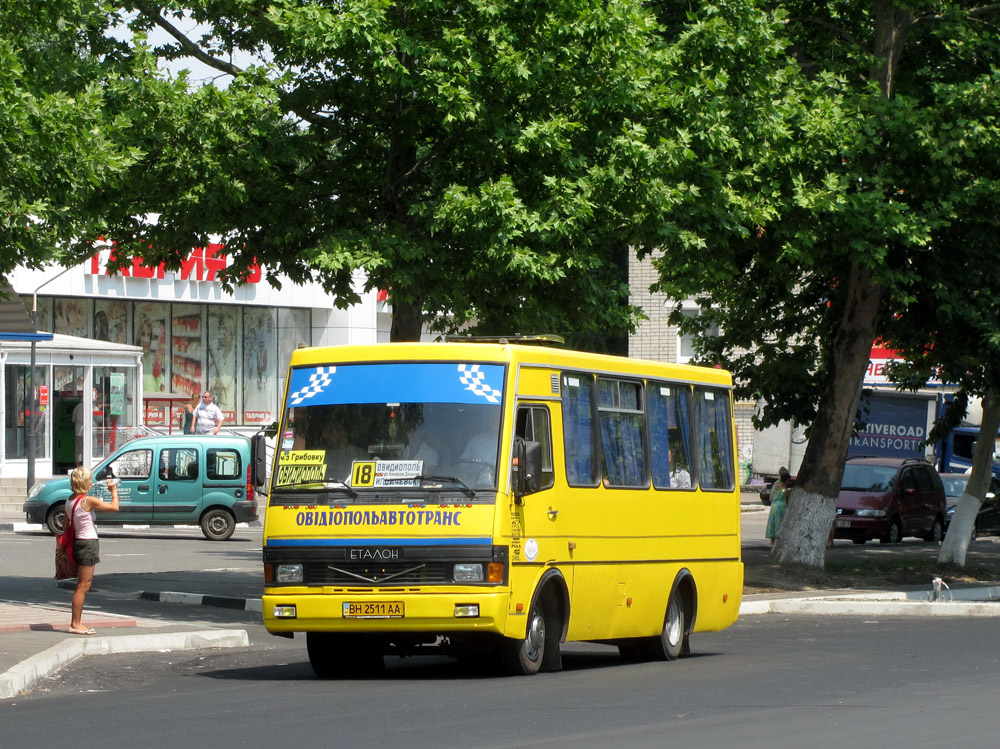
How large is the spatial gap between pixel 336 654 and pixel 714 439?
4822 mm

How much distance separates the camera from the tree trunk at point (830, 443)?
82.4ft

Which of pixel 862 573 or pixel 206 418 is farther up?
pixel 206 418

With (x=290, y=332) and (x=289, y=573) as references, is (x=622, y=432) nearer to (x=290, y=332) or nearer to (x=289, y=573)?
(x=289, y=573)

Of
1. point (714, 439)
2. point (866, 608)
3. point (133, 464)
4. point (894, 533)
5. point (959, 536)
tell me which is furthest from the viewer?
point (894, 533)

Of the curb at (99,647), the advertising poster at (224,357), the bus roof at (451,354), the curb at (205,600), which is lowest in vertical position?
the curb at (99,647)

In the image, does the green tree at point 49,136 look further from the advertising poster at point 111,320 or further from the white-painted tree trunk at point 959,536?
the advertising poster at point 111,320

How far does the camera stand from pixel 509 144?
17312 mm

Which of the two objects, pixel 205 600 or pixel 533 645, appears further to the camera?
pixel 205 600

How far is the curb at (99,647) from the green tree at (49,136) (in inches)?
143

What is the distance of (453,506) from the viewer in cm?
1209

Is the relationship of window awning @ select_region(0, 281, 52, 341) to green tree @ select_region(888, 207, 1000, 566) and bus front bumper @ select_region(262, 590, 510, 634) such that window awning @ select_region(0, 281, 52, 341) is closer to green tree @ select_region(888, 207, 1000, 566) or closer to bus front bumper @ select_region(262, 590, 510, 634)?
green tree @ select_region(888, 207, 1000, 566)

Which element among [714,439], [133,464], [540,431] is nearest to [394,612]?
[540,431]

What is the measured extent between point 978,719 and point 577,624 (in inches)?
154

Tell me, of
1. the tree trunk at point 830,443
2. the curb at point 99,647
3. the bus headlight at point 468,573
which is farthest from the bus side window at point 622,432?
the tree trunk at point 830,443
